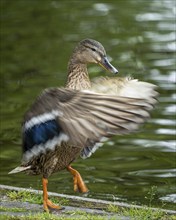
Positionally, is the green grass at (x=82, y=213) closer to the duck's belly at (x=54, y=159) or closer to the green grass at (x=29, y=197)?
the green grass at (x=29, y=197)

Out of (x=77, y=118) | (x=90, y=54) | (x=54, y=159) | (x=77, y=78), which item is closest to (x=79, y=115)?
(x=77, y=118)

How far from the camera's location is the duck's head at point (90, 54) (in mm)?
8133

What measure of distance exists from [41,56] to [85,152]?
920cm

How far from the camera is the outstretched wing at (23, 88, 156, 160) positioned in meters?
6.61

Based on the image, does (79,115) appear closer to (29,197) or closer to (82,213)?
(82,213)

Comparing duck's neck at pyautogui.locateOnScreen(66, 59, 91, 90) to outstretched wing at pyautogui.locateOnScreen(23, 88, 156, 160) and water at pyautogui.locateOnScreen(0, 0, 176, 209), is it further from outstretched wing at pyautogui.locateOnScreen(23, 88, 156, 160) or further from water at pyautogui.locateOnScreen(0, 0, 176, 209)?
water at pyautogui.locateOnScreen(0, 0, 176, 209)

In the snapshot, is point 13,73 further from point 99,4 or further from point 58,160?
point 58,160

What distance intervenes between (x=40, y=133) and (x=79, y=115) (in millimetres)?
519

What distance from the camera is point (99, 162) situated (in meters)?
11.8

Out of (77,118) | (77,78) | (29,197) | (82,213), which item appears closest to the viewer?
(77,118)

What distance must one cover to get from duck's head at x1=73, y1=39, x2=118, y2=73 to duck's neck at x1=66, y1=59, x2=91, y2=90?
74mm

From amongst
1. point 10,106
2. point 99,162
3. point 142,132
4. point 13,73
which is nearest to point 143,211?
point 99,162

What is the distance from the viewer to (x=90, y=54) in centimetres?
813

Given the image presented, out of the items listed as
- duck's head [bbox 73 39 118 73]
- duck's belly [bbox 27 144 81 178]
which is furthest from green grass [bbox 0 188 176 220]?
duck's head [bbox 73 39 118 73]
